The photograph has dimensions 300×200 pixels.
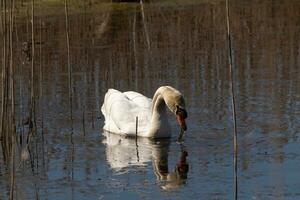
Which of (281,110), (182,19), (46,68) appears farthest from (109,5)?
(281,110)

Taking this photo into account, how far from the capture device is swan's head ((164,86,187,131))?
11023mm

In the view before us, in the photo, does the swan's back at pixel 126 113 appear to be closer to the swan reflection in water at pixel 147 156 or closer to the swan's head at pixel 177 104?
the swan reflection in water at pixel 147 156

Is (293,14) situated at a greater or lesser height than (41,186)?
greater

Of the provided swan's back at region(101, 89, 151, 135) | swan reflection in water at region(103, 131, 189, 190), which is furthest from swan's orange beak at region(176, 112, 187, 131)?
swan's back at region(101, 89, 151, 135)

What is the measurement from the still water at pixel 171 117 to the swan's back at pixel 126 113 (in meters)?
0.21

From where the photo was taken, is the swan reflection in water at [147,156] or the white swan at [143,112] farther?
the white swan at [143,112]

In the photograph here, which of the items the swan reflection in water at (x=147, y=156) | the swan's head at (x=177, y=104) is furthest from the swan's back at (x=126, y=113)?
the swan's head at (x=177, y=104)

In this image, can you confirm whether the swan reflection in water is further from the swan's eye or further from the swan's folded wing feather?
the swan's folded wing feather

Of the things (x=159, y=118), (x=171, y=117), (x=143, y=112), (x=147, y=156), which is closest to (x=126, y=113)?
(x=143, y=112)

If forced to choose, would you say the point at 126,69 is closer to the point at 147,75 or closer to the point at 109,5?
the point at 147,75

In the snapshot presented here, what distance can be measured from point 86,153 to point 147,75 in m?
4.72

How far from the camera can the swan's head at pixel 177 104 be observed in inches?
434

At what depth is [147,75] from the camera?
49.4ft

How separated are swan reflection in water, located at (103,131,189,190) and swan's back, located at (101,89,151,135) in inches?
4.5
